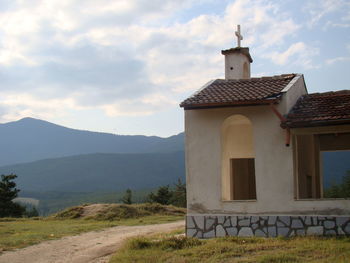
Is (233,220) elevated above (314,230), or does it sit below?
above

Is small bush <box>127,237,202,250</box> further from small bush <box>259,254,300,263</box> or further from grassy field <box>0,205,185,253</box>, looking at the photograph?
grassy field <box>0,205,185,253</box>

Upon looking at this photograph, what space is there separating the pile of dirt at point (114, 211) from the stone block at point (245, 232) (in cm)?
1068

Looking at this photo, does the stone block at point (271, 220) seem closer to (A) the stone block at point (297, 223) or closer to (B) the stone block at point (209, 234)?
(A) the stone block at point (297, 223)

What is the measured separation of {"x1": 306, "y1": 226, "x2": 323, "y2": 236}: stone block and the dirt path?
4.83m

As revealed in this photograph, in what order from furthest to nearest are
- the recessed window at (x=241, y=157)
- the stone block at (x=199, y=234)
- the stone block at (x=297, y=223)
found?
the recessed window at (x=241, y=157)
the stone block at (x=199, y=234)
the stone block at (x=297, y=223)

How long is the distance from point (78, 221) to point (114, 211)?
6.16 ft

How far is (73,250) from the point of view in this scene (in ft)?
43.3

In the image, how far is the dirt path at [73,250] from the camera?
11891 millimetres

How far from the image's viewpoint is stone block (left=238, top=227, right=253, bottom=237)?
42.4 ft

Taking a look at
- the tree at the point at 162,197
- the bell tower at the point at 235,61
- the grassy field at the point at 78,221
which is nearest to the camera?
the grassy field at the point at 78,221

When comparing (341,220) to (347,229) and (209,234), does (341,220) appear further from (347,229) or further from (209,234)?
(209,234)

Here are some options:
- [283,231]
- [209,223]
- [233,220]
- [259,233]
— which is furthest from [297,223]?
[209,223]

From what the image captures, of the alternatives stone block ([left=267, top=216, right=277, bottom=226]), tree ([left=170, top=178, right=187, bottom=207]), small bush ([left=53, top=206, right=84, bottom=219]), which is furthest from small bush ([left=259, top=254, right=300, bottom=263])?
tree ([left=170, top=178, right=187, bottom=207])

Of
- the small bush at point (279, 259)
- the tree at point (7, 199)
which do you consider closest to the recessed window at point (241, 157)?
the small bush at point (279, 259)
